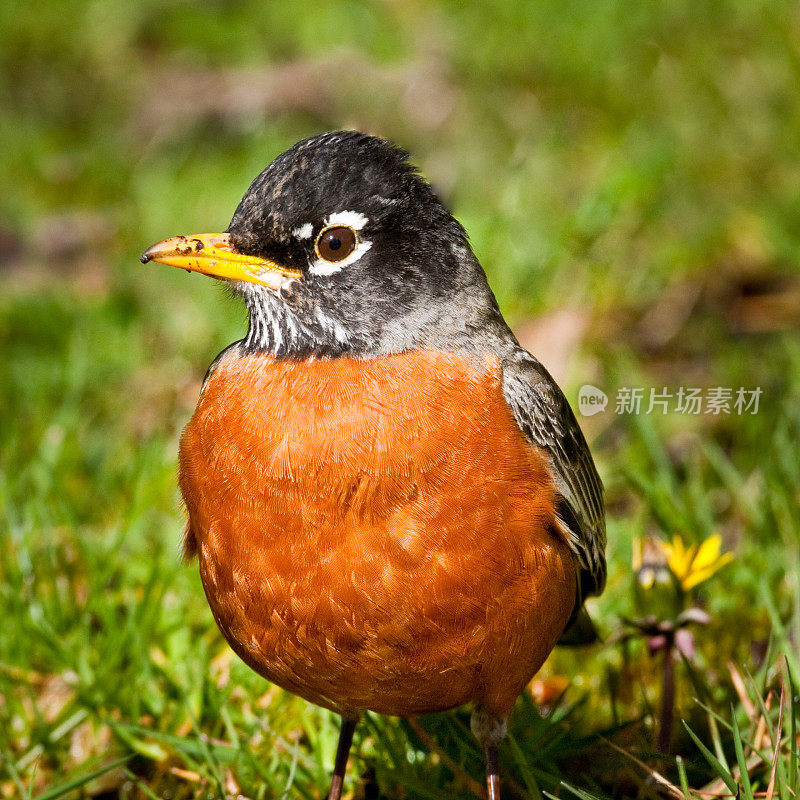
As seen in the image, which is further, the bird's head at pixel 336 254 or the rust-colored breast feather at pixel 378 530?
the bird's head at pixel 336 254

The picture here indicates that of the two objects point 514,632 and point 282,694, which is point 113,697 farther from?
point 514,632

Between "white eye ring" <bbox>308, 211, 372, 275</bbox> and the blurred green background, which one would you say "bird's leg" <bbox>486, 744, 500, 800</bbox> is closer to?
the blurred green background

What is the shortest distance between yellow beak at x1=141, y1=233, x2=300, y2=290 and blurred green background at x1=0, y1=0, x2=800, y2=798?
1346 mm

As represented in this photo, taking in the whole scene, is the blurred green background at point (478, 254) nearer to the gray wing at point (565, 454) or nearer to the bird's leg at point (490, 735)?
the bird's leg at point (490, 735)

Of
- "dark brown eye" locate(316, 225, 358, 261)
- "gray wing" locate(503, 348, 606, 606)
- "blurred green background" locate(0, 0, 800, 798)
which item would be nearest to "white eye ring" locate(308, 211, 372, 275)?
"dark brown eye" locate(316, 225, 358, 261)

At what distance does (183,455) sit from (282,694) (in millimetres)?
1070

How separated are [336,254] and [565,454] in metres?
0.89

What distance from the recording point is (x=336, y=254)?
3.09 metres

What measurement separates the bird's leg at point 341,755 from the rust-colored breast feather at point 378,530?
283 mm

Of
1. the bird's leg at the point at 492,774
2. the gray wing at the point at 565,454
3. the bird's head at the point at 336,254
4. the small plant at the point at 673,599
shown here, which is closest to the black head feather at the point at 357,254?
the bird's head at the point at 336,254

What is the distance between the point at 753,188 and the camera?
670 cm

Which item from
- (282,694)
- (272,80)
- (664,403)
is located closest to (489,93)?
(272,80)

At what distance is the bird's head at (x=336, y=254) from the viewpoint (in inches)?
118

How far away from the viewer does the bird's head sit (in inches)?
118
